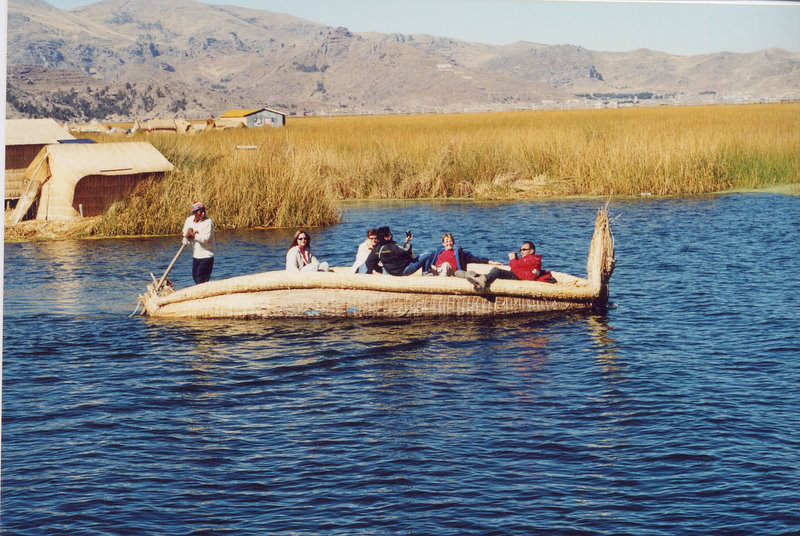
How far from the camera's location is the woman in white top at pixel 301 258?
16.3 meters

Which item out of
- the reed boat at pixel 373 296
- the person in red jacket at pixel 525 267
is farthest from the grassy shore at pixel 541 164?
the person in red jacket at pixel 525 267

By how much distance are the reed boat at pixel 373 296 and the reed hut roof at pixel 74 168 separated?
11040mm

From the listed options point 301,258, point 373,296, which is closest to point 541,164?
point 301,258

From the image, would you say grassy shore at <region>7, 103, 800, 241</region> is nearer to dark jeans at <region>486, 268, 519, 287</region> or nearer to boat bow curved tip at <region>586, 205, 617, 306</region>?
dark jeans at <region>486, 268, 519, 287</region>

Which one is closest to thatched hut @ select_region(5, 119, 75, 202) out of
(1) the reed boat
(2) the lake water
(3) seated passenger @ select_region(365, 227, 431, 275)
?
(2) the lake water

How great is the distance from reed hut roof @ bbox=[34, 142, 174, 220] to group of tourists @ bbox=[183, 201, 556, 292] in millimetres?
10639

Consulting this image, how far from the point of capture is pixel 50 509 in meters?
9.03

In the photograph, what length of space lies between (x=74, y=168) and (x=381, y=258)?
41.6ft

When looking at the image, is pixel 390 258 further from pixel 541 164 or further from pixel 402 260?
pixel 541 164

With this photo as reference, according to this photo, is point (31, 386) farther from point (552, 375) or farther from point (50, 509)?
point (552, 375)

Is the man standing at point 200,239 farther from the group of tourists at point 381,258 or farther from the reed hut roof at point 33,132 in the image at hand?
the reed hut roof at point 33,132

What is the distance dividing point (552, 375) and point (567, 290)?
11.5 ft

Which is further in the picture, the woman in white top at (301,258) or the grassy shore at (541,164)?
the grassy shore at (541,164)

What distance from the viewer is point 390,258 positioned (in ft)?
54.3
